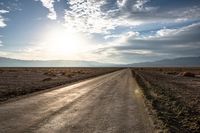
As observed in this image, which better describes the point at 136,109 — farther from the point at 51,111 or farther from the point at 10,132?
the point at 10,132

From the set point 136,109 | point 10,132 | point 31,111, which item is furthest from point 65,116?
point 136,109

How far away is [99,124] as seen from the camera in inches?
359

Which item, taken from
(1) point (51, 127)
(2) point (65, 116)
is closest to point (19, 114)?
(2) point (65, 116)

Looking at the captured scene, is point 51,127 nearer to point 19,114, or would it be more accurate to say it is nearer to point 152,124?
point 19,114

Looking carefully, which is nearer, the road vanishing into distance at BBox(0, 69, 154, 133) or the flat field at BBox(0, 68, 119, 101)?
the road vanishing into distance at BBox(0, 69, 154, 133)

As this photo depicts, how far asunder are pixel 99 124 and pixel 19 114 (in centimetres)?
384

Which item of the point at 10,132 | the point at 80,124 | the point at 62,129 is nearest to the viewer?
the point at 10,132

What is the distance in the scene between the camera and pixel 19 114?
1077cm

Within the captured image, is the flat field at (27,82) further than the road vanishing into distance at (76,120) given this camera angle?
Yes

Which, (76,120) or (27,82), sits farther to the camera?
(27,82)

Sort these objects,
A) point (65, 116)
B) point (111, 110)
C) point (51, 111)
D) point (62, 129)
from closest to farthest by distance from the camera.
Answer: point (62, 129), point (65, 116), point (51, 111), point (111, 110)

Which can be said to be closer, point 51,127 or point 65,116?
point 51,127

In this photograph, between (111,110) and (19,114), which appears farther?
(111,110)

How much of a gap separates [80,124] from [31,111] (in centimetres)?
348
